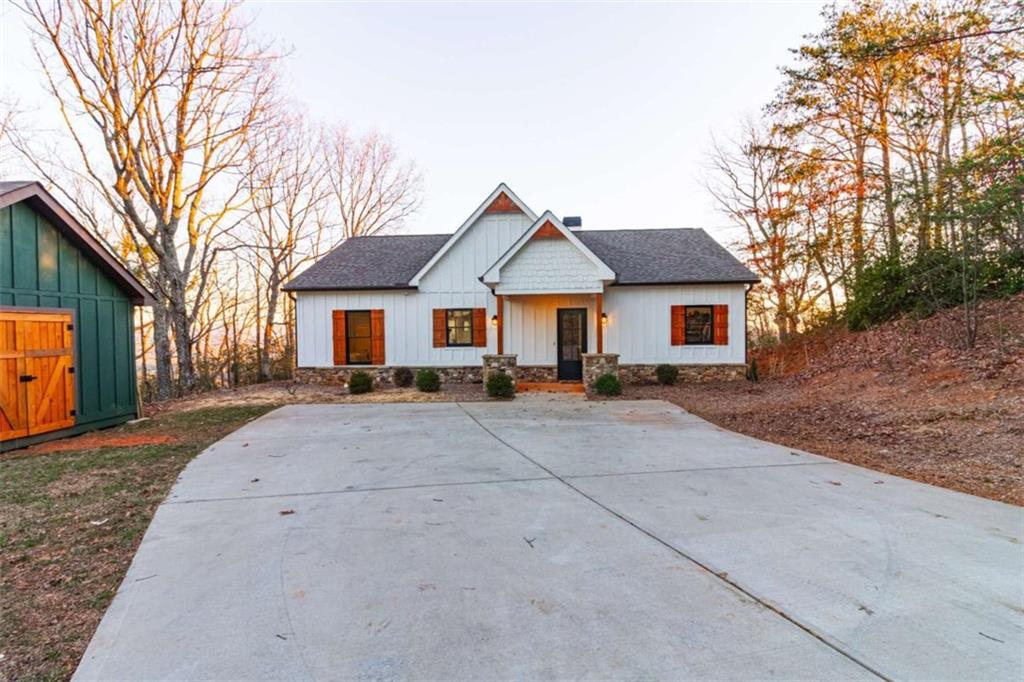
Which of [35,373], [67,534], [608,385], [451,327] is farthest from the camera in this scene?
→ [451,327]

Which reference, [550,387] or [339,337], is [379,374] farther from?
[550,387]

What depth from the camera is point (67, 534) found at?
379 centimetres

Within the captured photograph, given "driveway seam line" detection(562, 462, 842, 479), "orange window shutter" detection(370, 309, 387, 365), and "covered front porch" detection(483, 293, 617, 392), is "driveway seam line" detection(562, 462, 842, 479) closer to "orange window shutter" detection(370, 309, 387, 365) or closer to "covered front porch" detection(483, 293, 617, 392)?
"covered front porch" detection(483, 293, 617, 392)

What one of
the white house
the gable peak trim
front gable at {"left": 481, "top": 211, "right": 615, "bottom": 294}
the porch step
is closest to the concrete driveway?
the porch step

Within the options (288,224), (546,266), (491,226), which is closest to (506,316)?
(546,266)

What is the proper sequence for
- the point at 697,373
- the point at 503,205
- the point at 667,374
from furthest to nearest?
the point at 503,205 → the point at 697,373 → the point at 667,374

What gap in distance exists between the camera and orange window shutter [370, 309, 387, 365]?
1483 cm

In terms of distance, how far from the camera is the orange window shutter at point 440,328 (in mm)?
14805

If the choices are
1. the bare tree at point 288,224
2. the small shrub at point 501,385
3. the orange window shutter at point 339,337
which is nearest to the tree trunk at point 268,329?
the bare tree at point 288,224

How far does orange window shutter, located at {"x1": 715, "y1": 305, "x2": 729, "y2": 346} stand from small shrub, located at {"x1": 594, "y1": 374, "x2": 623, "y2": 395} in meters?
4.05

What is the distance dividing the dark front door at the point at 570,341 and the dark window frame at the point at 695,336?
291 centimetres

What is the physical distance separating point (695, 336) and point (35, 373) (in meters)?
14.5

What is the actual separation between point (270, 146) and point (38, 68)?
6.49m

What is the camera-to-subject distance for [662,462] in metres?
5.84
